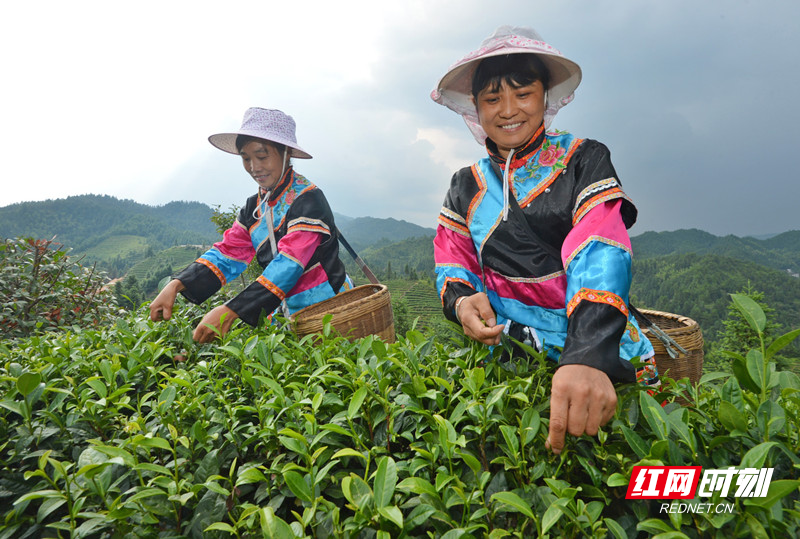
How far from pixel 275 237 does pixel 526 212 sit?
196cm

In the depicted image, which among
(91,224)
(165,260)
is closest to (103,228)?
(91,224)

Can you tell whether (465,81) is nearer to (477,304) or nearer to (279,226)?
(477,304)

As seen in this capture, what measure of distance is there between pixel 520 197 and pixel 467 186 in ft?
0.86

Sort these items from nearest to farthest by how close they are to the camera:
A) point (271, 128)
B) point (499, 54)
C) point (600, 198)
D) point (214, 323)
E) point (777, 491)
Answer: point (777, 491), point (600, 198), point (499, 54), point (214, 323), point (271, 128)

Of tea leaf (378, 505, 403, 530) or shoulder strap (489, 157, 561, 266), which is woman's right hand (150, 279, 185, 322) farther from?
tea leaf (378, 505, 403, 530)

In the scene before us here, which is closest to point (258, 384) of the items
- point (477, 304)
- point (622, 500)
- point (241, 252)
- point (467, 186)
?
point (477, 304)

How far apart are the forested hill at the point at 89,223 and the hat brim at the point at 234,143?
8753 cm

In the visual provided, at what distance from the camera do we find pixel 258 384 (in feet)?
4.57

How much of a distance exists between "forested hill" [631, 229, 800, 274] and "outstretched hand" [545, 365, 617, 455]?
110708mm

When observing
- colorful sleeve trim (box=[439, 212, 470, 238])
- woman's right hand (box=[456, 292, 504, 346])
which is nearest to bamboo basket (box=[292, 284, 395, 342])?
colorful sleeve trim (box=[439, 212, 470, 238])

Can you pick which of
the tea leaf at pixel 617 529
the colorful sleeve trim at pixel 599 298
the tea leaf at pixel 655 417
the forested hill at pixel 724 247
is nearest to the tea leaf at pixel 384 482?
the tea leaf at pixel 617 529

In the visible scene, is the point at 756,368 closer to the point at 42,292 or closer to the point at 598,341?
the point at 598,341

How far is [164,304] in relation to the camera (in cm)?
258

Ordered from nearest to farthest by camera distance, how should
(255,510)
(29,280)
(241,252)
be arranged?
(255,510) < (241,252) < (29,280)
